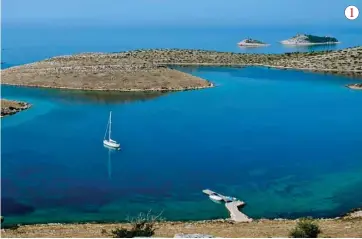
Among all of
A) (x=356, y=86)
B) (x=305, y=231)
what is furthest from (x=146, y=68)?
(x=305, y=231)

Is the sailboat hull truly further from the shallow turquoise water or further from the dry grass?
the dry grass

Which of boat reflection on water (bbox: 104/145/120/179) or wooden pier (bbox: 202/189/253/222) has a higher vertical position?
boat reflection on water (bbox: 104/145/120/179)

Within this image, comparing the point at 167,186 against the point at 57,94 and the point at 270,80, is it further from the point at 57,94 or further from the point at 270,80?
the point at 270,80

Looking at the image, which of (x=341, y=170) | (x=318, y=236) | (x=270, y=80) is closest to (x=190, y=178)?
(x=341, y=170)

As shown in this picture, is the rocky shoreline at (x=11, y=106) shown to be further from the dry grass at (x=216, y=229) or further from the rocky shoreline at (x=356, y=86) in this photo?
the rocky shoreline at (x=356, y=86)

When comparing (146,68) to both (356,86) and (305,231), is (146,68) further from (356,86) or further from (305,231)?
(305,231)

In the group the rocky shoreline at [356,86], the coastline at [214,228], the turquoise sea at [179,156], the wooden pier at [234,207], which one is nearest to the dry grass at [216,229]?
the coastline at [214,228]

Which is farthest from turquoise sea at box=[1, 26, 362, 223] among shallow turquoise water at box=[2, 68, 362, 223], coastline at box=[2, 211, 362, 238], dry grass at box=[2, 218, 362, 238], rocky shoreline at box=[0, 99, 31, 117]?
dry grass at box=[2, 218, 362, 238]
